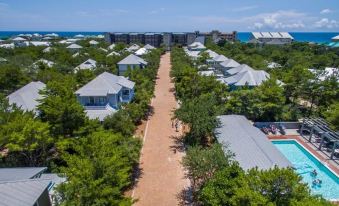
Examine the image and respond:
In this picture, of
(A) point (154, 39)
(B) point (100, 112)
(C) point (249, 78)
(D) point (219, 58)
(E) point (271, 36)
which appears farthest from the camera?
(E) point (271, 36)

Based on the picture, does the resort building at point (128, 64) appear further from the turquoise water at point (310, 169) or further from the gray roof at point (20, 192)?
the gray roof at point (20, 192)

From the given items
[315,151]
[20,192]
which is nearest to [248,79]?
[315,151]

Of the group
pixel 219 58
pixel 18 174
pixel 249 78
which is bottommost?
pixel 18 174

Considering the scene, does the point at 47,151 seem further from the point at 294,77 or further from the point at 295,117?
the point at 294,77

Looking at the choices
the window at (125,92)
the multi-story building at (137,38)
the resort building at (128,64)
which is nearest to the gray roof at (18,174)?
the window at (125,92)

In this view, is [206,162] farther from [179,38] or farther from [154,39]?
[179,38]

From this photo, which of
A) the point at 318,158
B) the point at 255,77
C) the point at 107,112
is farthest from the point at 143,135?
the point at 255,77
